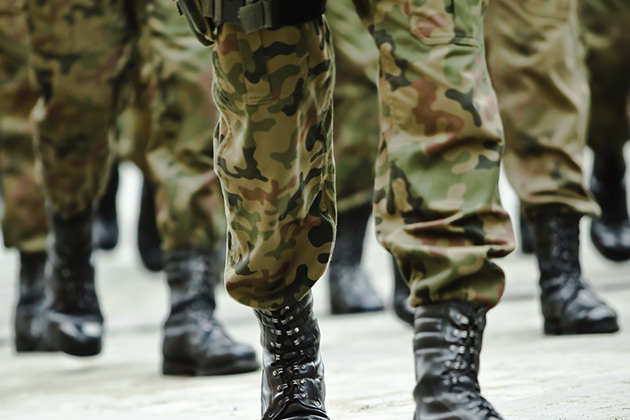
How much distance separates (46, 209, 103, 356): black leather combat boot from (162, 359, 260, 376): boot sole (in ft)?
1.43

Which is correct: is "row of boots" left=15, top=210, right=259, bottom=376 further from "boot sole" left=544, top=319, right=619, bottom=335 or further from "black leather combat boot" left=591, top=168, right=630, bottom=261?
"black leather combat boot" left=591, top=168, right=630, bottom=261

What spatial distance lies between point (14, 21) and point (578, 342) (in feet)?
6.34

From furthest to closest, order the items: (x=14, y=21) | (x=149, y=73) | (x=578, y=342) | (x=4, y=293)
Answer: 1. (x=4, y=293)
2. (x=14, y=21)
3. (x=149, y=73)
4. (x=578, y=342)

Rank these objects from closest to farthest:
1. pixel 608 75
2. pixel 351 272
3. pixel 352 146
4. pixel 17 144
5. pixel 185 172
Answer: pixel 185 172 → pixel 17 144 → pixel 352 146 → pixel 351 272 → pixel 608 75

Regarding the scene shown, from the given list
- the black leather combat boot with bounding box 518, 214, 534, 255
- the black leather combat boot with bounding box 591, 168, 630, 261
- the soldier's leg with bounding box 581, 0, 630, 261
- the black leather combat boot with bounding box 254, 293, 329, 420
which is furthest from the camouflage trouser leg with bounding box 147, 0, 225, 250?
the black leather combat boot with bounding box 518, 214, 534, 255

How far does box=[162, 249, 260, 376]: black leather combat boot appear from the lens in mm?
2021

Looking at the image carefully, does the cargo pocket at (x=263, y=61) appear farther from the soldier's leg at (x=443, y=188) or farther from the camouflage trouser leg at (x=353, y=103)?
the camouflage trouser leg at (x=353, y=103)

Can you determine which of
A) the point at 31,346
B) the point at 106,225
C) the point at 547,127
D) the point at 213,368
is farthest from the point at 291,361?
the point at 106,225

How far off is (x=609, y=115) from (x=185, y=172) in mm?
1887

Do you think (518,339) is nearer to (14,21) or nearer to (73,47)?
(73,47)

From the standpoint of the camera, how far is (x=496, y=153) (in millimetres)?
1307

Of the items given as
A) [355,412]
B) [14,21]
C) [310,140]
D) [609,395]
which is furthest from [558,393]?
[14,21]

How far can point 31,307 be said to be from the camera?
277 cm

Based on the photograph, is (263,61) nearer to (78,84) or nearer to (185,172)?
(185,172)
